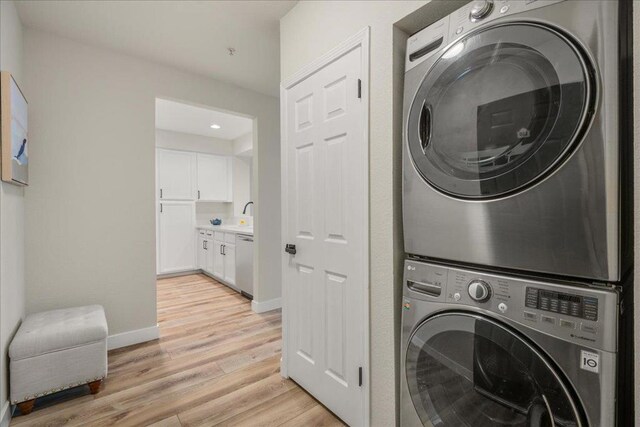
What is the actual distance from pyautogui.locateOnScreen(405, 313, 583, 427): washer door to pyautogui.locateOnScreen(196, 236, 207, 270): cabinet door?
4.64m

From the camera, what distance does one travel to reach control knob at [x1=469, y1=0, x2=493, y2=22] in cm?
100

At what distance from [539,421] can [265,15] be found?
2617 mm

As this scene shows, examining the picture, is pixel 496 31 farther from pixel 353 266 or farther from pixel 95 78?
pixel 95 78

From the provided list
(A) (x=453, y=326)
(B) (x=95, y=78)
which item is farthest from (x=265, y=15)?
(A) (x=453, y=326)

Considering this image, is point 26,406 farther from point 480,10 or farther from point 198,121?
point 198,121

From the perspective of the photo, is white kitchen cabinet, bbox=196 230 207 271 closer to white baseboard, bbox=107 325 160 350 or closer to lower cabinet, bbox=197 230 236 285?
lower cabinet, bbox=197 230 236 285

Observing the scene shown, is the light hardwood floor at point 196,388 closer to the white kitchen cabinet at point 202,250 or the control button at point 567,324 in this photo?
the control button at point 567,324

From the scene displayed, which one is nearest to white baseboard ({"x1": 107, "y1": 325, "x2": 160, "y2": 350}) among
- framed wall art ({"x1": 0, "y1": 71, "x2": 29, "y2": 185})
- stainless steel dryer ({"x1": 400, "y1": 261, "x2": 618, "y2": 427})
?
framed wall art ({"x1": 0, "y1": 71, "x2": 29, "y2": 185})

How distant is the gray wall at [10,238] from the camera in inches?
64.5

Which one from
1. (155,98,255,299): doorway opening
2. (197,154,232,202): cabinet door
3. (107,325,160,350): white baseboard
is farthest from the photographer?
(197,154,232,202): cabinet door

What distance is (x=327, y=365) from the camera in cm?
173

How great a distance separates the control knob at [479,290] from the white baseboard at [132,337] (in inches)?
111

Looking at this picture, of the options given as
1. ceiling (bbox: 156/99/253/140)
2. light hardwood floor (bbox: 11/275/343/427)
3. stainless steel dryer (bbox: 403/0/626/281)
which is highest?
ceiling (bbox: 156/99/253/140)

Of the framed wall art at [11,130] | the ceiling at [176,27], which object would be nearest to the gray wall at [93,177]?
the ceiling at [176,27]
